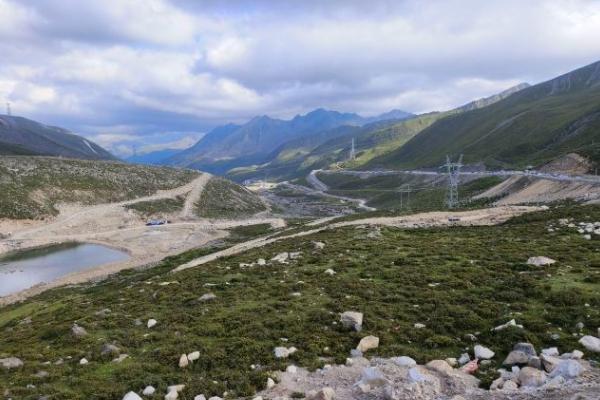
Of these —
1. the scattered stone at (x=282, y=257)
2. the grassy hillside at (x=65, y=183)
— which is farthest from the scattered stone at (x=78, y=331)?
the grassy hillside at (x=65, y=183)

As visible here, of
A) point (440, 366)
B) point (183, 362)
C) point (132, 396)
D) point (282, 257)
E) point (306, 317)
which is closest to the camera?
point (132, 396)

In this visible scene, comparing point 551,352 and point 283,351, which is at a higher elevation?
point 551,352

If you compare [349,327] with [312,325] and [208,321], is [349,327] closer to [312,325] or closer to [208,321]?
[312,325]

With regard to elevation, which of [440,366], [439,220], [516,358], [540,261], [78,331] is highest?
[540,261]

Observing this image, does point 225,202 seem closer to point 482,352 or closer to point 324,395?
point 482,352

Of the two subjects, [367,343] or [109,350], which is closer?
[367,343]

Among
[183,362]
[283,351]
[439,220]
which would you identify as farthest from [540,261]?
[439,220]

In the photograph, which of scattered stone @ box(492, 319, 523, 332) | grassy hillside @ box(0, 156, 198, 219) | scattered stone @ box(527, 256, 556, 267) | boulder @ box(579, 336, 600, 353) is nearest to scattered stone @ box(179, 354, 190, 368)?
scattered stone @ box(492, 319, 523, 332)
